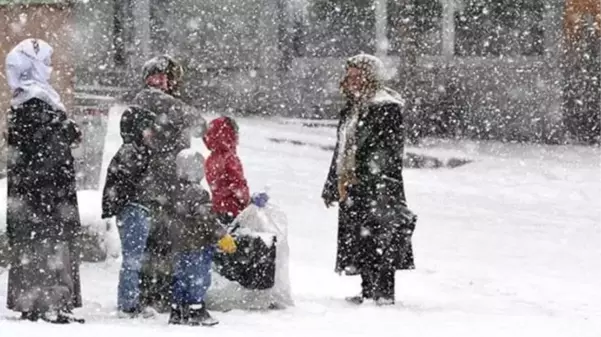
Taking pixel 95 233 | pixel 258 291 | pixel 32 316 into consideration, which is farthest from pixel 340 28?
pixel 32 316

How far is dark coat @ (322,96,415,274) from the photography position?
25.1 feet

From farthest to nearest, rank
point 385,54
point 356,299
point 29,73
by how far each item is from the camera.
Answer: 1. point 385,54
2. point 356,299
3. point 29,73

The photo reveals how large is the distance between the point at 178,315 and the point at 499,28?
13.7 meters

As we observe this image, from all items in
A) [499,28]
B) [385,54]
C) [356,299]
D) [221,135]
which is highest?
[499,28]

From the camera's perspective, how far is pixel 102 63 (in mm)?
22016

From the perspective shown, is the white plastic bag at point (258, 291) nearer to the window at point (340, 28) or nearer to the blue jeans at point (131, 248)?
the blue jeans at point (131, 248)

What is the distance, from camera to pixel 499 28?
19516 millimetres

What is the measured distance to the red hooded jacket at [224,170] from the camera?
24.9 feet

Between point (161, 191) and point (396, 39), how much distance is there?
13.7 m

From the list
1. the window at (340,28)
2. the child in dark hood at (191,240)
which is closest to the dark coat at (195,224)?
the child in dark hood at (191,240)

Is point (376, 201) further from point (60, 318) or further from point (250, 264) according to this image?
point (60, 318)

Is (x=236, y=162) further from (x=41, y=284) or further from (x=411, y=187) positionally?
(x=411, y=187)

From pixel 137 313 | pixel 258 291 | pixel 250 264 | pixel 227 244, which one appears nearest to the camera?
pixel 227 244

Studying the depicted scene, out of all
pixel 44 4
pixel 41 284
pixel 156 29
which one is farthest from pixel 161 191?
pixel 156 29
